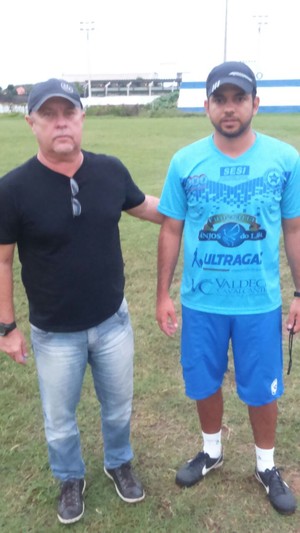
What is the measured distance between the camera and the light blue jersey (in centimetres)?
237

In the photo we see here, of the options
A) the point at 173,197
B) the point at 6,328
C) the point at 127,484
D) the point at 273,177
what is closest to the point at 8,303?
the point at 6,328

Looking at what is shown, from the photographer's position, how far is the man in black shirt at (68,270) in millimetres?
2213

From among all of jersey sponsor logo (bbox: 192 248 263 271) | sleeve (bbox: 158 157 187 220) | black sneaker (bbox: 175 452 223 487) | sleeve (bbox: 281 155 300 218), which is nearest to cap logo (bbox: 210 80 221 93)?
sleeve (bbox: 158 157 187 220)

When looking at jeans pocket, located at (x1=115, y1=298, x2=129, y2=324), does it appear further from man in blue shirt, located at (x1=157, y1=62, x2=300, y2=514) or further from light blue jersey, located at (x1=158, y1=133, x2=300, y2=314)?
light blue jersey, located at (x1=158, y1=133, x2=300, y2=314)

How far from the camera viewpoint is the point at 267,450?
2.78 metres

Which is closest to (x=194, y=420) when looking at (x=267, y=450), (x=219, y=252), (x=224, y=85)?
(x=267, y=450)

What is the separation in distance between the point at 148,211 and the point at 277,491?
1.48 metres

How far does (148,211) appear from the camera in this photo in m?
2.66

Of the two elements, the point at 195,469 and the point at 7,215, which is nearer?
the point at 7,215

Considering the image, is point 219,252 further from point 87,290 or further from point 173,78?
point 173,78

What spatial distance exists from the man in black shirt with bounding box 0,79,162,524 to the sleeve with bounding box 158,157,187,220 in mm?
121

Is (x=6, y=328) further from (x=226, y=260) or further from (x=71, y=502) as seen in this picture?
(x=226, y=260)

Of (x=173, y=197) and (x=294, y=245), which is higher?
(x=173, y=197)

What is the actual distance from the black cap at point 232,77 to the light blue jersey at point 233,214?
8.7 inches
